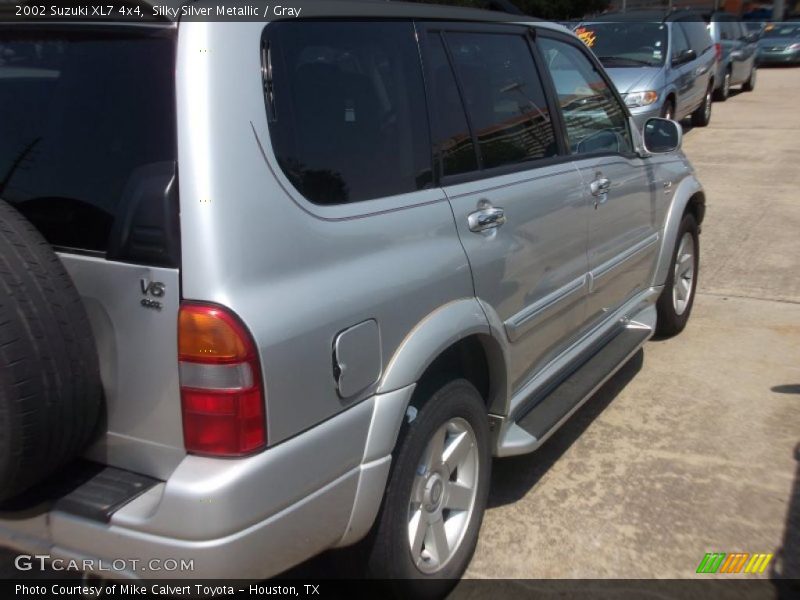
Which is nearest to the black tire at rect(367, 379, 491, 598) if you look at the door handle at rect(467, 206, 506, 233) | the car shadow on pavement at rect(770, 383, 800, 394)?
the door handle at rect(467, 206, 506, 233)

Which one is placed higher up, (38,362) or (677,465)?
(38,362)

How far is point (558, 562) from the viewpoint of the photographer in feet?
10.2

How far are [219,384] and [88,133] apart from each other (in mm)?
833

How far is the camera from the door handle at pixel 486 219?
282 cm

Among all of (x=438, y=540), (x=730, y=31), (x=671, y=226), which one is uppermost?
(x=730, y=31)

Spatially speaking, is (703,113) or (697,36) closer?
(697,36)

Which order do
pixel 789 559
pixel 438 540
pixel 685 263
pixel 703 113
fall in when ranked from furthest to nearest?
pixel 703 113 < pixel 685 263 < pixel 789 559 < pixel 438 540

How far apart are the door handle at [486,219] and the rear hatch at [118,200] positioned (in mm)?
1115

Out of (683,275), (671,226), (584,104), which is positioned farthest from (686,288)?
(584,104)

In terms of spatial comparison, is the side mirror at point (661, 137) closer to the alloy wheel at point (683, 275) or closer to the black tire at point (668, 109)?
the alloy wheel at point (683, 275)

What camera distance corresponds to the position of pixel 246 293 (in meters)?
2.02

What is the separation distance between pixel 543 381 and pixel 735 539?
37.8 inches

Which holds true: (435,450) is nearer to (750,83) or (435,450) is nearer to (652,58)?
(652,58)

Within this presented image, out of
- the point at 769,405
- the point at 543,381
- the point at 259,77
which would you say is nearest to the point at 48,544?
the point at 259,77
